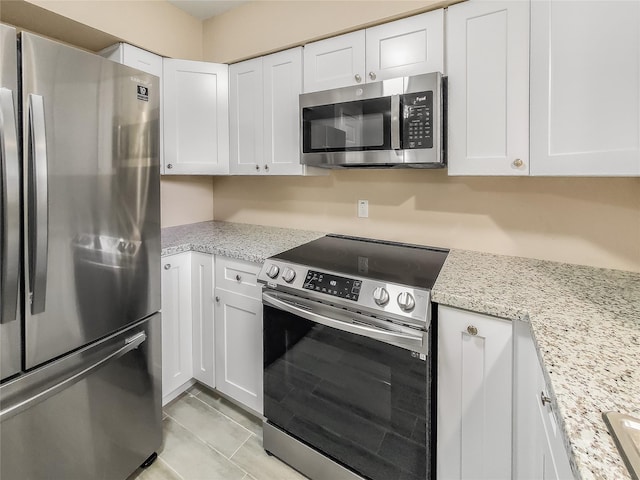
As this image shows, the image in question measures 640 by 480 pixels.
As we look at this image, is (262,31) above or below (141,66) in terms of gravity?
above

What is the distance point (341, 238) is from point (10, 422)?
5.43 feet

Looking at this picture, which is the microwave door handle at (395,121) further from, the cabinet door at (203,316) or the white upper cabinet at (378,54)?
the cabinet door at (203,316)

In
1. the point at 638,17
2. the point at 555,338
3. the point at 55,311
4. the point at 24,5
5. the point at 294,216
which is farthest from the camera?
the point at 294,216

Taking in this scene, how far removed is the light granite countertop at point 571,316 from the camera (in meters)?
0.56

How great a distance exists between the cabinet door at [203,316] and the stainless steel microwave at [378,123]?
2.88 feet

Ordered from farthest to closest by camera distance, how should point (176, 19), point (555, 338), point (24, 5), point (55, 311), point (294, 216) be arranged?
point (294, 216) → point (176, 19) → point (24, 5) → point (55, 311) → point (555, 338)

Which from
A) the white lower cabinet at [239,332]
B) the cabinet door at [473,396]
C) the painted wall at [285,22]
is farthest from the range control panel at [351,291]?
the painted wall at [285,22]

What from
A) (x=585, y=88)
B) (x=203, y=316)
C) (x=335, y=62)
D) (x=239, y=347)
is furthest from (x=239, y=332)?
(x=585, y=88)

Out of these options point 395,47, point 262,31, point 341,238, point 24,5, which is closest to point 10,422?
point 341,238

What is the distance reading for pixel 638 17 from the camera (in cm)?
101

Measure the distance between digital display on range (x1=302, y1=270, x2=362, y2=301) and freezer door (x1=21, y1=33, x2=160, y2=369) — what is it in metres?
0.73

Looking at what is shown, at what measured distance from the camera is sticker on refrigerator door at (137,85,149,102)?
1355mm

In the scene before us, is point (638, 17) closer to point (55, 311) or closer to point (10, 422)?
point (55, 311)

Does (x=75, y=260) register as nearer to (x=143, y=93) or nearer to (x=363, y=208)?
(x=143, y=93)
